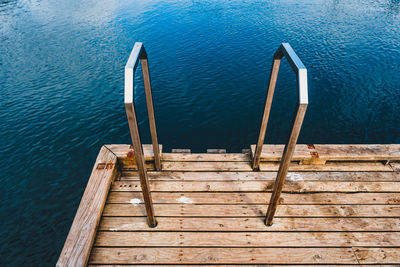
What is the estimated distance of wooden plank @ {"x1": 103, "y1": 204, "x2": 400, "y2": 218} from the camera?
4113 mm

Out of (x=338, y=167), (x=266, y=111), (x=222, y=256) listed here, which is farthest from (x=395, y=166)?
(x=222, y=256)

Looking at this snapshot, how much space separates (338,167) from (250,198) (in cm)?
231

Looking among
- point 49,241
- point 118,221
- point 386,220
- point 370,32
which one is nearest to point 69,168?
point 49,241

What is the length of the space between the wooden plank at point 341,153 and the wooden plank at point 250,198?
828 mm

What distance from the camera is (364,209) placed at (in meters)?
4.20

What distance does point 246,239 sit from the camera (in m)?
3.75

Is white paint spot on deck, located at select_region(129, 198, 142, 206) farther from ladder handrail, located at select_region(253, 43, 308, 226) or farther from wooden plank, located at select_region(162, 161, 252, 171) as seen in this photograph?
ladder handrail, located at select_region(253, 43, 308, 226)

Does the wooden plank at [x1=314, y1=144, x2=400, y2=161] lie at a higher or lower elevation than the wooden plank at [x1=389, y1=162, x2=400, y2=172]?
higher

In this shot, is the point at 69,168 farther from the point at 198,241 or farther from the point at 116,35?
the point at 116,35

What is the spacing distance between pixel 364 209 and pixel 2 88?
845 inches

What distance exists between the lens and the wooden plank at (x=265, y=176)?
473 centimetres

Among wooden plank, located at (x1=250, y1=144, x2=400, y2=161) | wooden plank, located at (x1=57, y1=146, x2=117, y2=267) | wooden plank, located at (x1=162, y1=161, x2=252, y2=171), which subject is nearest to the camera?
wooden plank, located at (x1=57, y1=146, x2=117, y2=267)

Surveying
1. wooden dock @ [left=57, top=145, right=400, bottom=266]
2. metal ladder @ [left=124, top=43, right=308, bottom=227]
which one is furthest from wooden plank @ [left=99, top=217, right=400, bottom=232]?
metal ladder @ [left=124, top=43, right=308, bottom=227]

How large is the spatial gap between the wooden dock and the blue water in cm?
574
